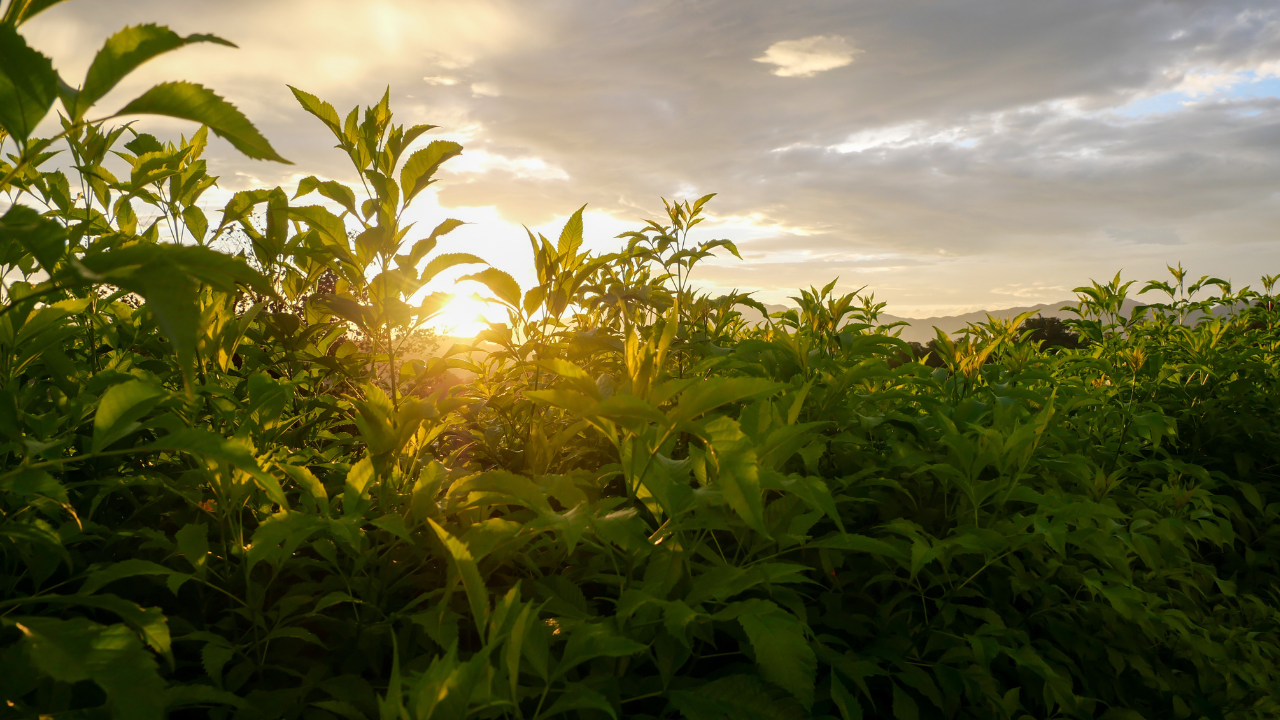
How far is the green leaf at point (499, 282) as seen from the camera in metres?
2.21

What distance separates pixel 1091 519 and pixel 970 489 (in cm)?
70

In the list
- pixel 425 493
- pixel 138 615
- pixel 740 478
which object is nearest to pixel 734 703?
pixel 740 478

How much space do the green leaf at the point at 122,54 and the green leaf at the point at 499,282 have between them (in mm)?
1172

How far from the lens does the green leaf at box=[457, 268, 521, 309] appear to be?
7.25 feet

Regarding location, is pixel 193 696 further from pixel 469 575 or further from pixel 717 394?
pixel 717 394

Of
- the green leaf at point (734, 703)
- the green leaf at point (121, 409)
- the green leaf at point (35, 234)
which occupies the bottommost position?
the green leaf at point (734, 703)

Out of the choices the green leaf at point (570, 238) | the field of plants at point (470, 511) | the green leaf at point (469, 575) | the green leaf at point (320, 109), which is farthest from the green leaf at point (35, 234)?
the green leaf at point (570, 238)

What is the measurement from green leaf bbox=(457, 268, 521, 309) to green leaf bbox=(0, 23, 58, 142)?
1216 millimetres

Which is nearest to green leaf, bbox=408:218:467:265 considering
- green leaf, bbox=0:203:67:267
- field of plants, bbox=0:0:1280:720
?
field of plants, bbox=0:0:1280:720

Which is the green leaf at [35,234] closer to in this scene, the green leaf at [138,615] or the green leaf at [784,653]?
the green leaf at [138,615]

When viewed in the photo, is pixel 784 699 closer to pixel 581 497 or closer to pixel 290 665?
pixel 581 497

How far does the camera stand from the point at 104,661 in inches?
39.4

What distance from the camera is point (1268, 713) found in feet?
9.35

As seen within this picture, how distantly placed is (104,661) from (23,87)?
2.88ft
